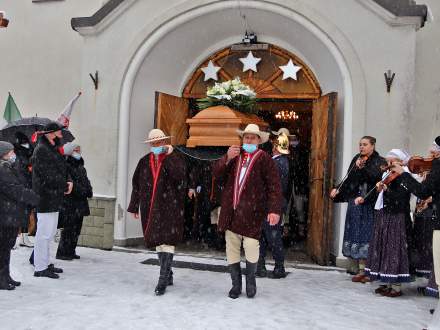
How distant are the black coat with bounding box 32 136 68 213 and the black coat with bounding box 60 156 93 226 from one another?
972 millimetres

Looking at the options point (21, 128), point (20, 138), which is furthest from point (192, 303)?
point (21, 128)

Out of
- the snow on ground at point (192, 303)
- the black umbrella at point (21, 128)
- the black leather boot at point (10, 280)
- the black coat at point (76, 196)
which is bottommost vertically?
the snow on ground at point (192, 303)

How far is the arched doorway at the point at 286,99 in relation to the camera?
24.8 ft

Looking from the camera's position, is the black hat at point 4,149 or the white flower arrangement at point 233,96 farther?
the white flower arrangement at point 233,96

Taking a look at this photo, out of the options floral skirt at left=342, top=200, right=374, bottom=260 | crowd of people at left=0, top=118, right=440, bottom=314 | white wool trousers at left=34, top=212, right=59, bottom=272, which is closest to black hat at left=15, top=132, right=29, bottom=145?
crowd of people at left=0, top=118, right=440, bottom=314

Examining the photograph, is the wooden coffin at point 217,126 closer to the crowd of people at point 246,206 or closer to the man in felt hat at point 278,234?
the man in felt hat at point 278,234

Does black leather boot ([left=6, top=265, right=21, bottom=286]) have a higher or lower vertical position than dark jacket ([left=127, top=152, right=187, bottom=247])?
lower

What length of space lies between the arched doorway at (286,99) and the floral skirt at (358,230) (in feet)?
2.71

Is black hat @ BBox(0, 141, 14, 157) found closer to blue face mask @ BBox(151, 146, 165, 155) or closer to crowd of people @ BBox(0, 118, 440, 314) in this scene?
crowd of people @ BBox(0, 118, 440, 314)

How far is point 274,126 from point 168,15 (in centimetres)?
532

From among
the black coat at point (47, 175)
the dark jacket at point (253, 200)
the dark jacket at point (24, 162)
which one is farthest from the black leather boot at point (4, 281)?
the dark jacket at point (253, 200)

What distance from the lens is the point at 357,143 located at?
24.2 ft

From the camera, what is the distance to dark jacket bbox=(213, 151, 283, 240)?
5.51 meters

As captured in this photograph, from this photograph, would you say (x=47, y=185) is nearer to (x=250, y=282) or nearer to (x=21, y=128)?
(x=21, y=128)
